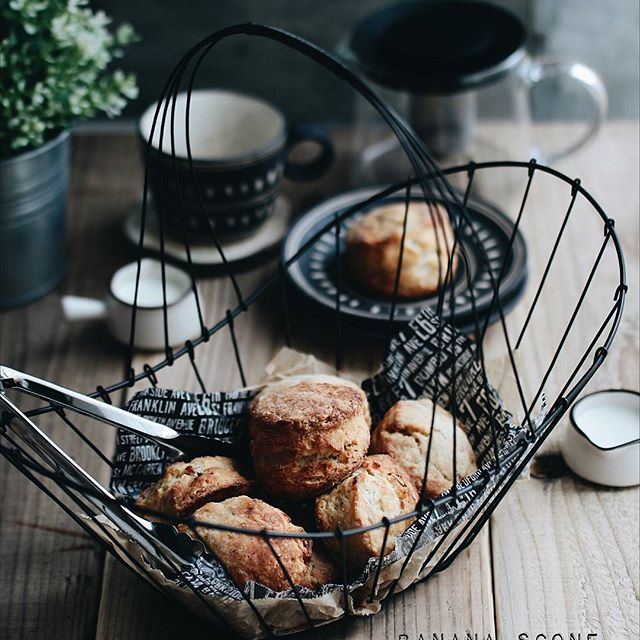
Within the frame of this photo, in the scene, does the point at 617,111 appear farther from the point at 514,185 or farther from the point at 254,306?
the point at 254,306

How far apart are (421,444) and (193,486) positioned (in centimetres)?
19

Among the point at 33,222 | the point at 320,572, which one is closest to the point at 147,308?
the point at 33,222

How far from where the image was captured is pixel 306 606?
0.69 m

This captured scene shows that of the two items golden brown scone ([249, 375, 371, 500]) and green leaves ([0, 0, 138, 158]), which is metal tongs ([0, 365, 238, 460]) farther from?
green leaves ([0, 0, 138, 158])

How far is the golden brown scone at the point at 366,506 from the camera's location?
2.33 ft

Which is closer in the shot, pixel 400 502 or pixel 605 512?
pixel 400 502

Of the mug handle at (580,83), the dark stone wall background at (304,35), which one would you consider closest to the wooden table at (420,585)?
the mug handle at (580,83)

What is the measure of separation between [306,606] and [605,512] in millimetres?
323

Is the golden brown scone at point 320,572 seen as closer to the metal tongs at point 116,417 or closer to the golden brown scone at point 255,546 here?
the golden brown scone at point 255,546

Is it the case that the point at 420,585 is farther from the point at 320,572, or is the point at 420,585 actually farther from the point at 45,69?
the point at 45,69

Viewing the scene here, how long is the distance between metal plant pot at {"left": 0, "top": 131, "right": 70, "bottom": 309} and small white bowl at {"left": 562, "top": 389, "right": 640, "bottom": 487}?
63cm

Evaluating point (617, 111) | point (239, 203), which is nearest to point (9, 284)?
point (239, 203)

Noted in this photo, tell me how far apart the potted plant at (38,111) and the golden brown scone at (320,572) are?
0.57 metres

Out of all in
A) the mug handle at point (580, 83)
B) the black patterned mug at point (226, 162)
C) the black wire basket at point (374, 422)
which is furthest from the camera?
the mug handle at point (580, 83)
